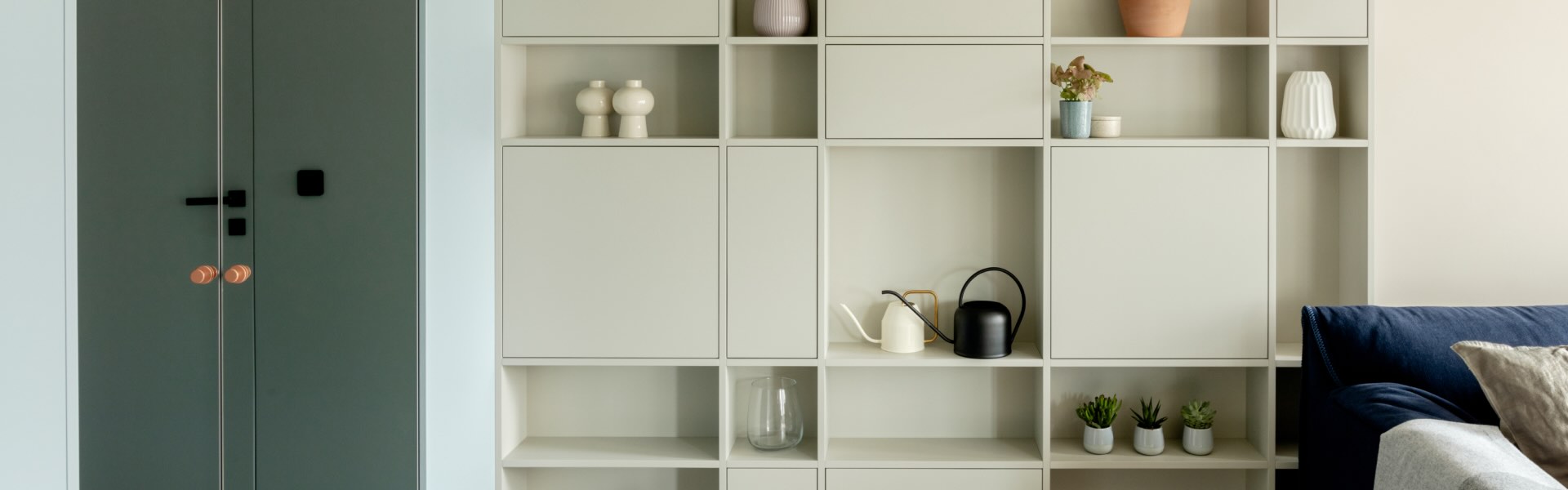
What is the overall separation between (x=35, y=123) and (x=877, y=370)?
2.09m

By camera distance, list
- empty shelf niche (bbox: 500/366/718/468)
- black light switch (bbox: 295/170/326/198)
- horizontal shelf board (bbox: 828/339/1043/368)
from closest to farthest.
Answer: black light switch (bbox: 295/170/326/198), horizontal shelf board (bbox: 828/339/1043/368), empty shelf niche (bbox: 500/366/718/468)

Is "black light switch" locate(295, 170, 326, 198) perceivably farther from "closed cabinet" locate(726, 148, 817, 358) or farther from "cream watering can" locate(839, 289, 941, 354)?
"cream watering can" locate(839, 289, 941, 354)

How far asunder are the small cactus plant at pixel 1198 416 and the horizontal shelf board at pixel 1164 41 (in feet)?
3.04

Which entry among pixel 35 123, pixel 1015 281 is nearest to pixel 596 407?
pixel 1015 281

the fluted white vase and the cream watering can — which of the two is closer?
the fluted white vase

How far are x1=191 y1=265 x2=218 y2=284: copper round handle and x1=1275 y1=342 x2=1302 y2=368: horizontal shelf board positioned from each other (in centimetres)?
245

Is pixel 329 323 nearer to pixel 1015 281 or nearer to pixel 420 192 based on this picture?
pixel 420 192

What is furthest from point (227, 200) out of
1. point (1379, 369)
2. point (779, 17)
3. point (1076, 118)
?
point (1379, 369)

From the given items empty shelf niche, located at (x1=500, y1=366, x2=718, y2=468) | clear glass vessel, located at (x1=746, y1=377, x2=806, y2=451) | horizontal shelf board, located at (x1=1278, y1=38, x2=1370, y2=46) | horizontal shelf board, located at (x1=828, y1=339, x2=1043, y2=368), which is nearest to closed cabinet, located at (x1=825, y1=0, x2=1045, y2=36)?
horizontal shelf board, located at (x1=1278, y1=38, x2=1370, y2=46)

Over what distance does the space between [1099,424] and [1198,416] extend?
0.25m

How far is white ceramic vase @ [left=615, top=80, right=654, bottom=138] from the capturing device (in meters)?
2.51

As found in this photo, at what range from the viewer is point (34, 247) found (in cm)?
104

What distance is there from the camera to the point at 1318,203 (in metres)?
2.67

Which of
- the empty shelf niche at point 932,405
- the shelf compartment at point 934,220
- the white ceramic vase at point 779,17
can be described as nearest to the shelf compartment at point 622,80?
the white ceramic vase at point 779,17
